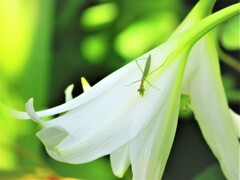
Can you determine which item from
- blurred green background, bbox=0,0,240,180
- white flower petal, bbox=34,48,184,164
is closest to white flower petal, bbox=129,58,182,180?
white flower petal, bbox=34,48,184,164

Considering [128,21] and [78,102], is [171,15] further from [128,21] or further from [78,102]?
[78,102]

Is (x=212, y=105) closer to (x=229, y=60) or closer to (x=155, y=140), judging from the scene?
(x=155, y=140)

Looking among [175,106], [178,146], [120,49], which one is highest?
[175,106]

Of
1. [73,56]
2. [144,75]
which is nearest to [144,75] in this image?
[144,75]

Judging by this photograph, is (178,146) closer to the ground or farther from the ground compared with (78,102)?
closer to the ground

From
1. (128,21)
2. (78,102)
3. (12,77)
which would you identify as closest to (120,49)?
(128,21)

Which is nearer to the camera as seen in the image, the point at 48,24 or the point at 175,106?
the point at 175,106
